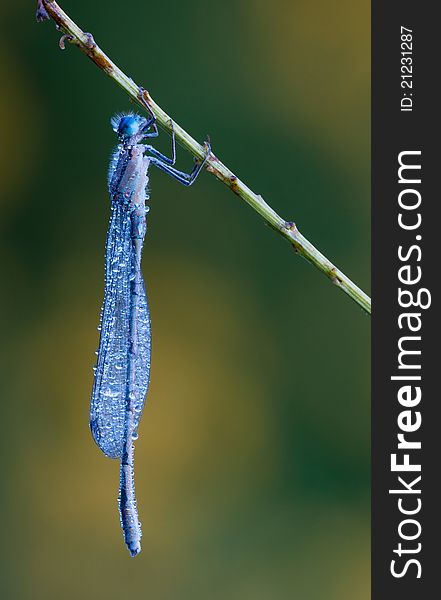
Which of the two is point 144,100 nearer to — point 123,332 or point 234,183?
point 234,183

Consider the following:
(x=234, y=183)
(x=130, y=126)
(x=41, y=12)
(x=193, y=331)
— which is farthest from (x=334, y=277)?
(x=193, y=331)

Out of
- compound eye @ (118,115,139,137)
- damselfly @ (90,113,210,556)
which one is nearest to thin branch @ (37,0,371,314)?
compound eye @ (118,115,139,137)

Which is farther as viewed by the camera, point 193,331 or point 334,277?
point 193,331

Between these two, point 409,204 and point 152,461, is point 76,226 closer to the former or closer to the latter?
point 152,461

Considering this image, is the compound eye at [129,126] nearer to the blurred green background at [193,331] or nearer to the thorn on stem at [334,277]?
the thorn on stem at [334,277]

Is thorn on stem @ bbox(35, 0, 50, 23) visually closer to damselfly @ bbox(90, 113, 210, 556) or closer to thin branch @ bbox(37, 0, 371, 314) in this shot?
thin branch @ bbox(37, 0, 371, 314)

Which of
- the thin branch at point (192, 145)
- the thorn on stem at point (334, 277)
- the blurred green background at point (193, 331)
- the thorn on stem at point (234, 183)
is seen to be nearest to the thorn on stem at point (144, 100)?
the thin branch at point (192, 145)
